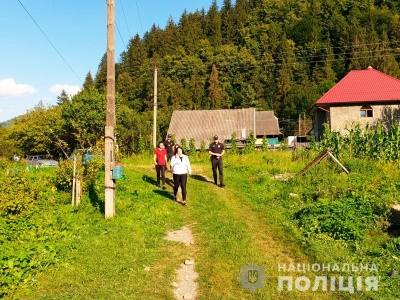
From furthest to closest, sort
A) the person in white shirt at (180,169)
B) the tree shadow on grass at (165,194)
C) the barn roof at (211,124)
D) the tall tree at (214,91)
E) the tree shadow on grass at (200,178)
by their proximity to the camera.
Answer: the tall tree at (214,91)
the barn roof at (211,124)
the tree shadow on grass at (200,178)
the tree shadow on grass at (165,194)
the person in white shirt at (180,169)

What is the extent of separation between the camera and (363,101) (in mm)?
29281

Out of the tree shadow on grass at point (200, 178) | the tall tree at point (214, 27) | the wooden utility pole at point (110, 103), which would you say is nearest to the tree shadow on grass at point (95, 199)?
the wooden utility pole at point (110, 103)

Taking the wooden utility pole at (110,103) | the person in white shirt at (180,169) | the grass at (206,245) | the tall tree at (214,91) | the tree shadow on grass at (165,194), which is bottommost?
the grass at (206,245)

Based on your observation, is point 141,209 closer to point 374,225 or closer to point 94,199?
point 94,199

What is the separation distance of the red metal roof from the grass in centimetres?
1926

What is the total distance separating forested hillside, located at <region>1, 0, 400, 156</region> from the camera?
76.3 m

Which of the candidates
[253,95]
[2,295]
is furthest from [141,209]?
[253,95]

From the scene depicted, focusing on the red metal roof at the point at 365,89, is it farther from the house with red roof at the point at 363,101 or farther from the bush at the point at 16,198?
the bush at the point at 16,198

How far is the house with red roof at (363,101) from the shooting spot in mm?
29250

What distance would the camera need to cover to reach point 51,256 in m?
6.03

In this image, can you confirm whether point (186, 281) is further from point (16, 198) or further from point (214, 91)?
point (214, 91)

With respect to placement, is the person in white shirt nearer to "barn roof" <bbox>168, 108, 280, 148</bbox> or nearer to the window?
the window

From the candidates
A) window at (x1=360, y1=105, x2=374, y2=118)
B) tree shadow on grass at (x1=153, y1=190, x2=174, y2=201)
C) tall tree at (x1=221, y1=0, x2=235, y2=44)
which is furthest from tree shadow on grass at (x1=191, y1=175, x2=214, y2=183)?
tall tree at (x1=221, y1=0, x2=235, y2=44)

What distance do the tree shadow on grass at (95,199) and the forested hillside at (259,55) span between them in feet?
142
